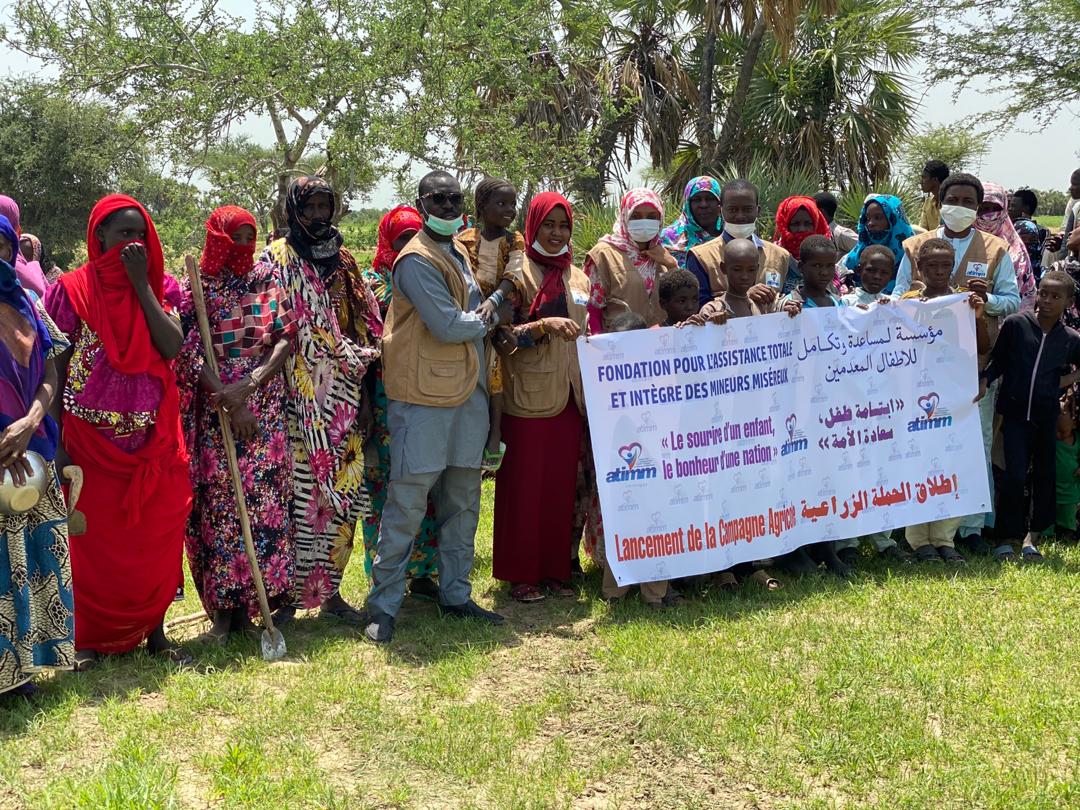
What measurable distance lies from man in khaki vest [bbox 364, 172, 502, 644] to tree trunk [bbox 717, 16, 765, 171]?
10049mm

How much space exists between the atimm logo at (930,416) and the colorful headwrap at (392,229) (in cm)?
305

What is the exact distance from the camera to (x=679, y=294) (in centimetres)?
516

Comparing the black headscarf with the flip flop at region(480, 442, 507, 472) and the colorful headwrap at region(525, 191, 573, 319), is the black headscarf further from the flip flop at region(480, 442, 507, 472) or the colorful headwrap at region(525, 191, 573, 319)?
the flip flop at region(480, 442, 507, 472)

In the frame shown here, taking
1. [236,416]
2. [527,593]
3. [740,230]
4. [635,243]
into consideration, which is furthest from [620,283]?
[236,416]

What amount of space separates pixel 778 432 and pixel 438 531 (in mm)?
1895

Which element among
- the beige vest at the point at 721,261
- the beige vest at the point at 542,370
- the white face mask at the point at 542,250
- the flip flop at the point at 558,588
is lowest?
the flip flop at the point at 558,588

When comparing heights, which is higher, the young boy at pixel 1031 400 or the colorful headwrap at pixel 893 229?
the colorful headwrap at pixel 893 229

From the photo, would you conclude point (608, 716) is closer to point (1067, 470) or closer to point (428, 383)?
point (428, 383)

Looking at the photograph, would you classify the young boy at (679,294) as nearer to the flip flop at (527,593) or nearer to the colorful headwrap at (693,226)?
the colorful headwrap at (693,226)

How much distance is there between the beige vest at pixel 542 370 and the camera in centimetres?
514

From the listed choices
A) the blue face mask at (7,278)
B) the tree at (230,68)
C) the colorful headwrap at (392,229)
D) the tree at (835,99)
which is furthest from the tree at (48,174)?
the blue face mask at (7,278)

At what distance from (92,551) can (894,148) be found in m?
14.5

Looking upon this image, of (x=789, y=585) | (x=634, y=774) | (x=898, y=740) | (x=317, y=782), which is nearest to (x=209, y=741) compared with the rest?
(x=317, y=782)

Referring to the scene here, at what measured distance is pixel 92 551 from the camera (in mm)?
4324
